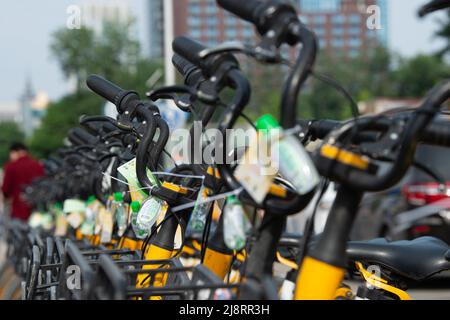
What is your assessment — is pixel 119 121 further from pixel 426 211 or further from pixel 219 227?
pixel 426 211

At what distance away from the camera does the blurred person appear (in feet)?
38.2

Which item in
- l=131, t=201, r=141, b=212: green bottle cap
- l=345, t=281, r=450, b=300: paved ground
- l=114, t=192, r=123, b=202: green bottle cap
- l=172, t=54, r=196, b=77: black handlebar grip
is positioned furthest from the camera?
l=345, t=281, r=450, b=300: paved ground

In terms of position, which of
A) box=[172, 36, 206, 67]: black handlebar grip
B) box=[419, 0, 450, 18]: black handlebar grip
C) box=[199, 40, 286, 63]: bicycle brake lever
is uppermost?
box=[419, 0, 450, 18]: black handlebar grip

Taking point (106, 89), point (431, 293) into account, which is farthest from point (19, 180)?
point (106, 89)

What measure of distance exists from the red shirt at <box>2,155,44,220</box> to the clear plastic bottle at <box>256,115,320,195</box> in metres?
10.1

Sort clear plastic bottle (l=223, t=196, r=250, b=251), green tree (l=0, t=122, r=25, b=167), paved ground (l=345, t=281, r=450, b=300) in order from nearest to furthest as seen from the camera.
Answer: clear plastic bottle (l=223, t=196, r=250, b=251), paved ground (l=345, t=281, r=450, b=300), green tree (l=0, t=122, r=25, b=167)

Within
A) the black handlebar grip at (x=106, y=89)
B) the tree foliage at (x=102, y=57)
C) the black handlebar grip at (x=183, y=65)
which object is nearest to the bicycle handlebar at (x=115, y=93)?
the black handlebar grip at (x=106, y=89)

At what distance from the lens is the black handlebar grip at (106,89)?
2995mm

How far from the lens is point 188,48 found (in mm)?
2258

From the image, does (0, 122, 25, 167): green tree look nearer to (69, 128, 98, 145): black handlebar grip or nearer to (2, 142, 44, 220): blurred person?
(2, 142, 44, 220): blurred person

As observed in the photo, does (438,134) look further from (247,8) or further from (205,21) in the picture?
(205,21)

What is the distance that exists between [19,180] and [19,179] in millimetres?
16

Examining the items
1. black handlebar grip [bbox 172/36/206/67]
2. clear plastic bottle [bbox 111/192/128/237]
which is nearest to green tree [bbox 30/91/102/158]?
clear plastic bottle [bbox 111/192/128/237]

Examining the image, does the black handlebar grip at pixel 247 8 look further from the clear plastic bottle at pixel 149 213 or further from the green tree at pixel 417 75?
the green tree at pixel 417 75
